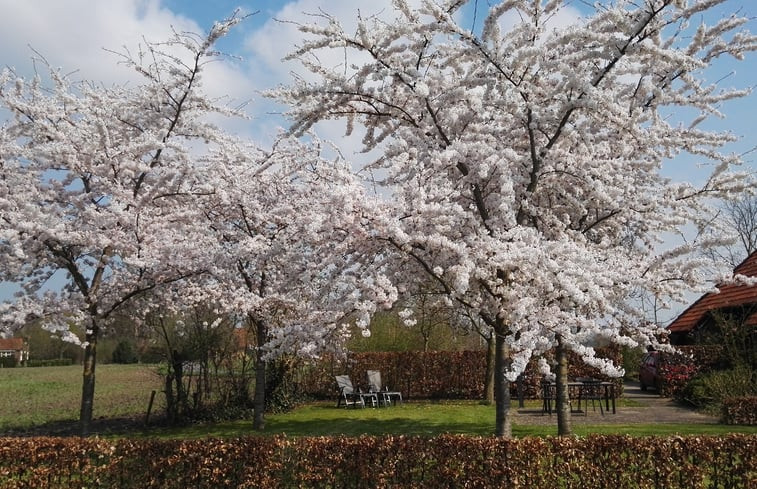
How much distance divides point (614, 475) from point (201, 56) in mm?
8345

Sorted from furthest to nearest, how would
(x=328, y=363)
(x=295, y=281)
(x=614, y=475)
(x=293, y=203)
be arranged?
(x=328, y=363), (x=293, y=203), (x=295, y=281), (x=614, y=475)

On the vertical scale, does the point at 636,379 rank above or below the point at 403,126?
below

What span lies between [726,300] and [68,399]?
20012 mm

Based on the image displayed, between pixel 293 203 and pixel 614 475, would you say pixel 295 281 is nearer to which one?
pixel 293 203

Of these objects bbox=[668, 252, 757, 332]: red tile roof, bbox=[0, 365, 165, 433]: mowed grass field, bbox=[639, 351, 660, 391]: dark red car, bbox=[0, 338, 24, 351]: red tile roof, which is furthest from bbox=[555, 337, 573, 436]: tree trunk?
bbox=[0, 338, 24, 351]: red tile roof

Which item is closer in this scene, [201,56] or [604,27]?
[604,27]

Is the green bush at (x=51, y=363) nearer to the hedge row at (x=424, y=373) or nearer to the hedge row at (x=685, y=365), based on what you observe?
the hedge row at (x=424, y=373)

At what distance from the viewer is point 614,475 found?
554 cm

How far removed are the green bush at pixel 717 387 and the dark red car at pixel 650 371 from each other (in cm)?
304

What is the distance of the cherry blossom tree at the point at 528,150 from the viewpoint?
635 cm

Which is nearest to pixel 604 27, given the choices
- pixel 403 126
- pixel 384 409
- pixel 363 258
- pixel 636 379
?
pixel 403 126

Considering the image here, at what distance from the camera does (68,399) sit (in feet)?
61.4

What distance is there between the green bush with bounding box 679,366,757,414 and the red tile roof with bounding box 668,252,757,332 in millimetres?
2004

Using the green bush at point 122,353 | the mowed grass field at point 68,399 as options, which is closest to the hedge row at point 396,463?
the mowed grass field at point 68,399
